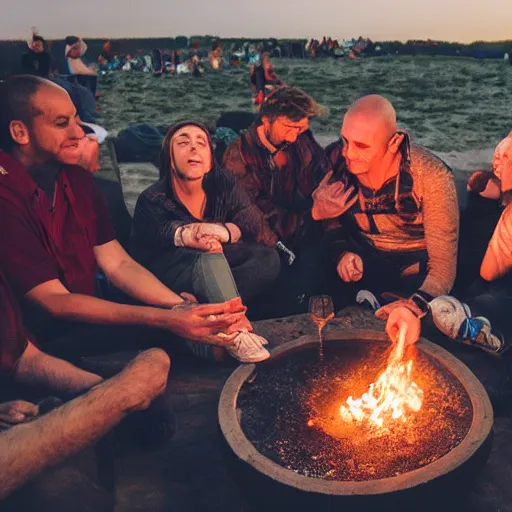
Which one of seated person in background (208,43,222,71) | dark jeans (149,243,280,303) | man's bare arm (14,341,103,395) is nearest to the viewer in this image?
man's bare arm (14,341,103,395)

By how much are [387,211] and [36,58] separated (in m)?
9.01

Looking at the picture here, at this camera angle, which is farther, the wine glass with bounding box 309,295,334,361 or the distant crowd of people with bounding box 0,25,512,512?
the wine glass with bounding box 309,295,334,361

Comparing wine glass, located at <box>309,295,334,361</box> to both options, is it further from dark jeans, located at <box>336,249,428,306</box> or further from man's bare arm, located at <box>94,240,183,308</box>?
man's bare arm, located at <box>94,240,183,308</box>

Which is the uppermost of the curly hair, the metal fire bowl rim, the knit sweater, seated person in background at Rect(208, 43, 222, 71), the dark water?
the curly hair

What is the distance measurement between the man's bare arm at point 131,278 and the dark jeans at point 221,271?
0.32 m

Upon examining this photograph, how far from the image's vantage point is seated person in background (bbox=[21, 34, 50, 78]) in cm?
1088

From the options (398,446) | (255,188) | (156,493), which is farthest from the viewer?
(255,188)

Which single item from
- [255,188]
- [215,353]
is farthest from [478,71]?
[215,353]

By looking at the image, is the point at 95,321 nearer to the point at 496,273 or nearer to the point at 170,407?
the point at 170,407

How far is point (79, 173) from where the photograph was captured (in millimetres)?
4004

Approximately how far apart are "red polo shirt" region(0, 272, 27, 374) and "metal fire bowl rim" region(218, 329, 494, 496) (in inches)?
48.9

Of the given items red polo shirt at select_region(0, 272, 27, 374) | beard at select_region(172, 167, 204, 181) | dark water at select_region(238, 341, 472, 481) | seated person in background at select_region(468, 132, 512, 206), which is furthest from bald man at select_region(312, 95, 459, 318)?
red polo shirt at select_region(0, 272, 27, 374)

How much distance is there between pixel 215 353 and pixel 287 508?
1.71 m

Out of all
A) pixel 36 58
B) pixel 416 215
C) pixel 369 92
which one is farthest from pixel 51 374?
pixel 369 92
